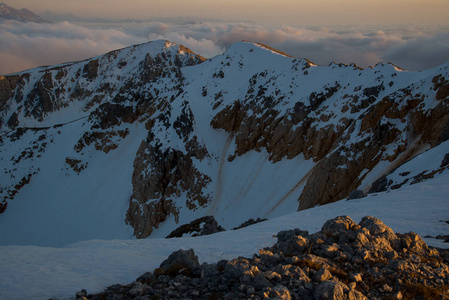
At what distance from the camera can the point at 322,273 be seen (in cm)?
755

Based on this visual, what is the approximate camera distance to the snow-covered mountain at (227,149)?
45.4 m

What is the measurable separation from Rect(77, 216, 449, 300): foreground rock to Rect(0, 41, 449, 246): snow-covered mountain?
21651 mm

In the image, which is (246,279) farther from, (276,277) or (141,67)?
(141,67)

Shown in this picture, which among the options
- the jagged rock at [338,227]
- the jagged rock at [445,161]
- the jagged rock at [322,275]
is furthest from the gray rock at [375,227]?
the jagged rock at [445,161]

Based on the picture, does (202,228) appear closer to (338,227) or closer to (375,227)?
(338,227)

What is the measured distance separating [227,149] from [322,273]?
68.7m

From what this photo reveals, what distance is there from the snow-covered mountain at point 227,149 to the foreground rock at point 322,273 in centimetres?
2165

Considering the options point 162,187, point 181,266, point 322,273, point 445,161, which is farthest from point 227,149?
point 322,273

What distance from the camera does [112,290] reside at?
357 inches

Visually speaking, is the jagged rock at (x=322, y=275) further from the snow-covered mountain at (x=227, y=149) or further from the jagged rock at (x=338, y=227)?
the snow-covered mountain at (x=227, y=149)

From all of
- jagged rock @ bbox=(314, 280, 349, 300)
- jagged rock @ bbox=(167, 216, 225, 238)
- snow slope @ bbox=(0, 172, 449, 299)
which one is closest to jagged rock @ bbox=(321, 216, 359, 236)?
jagged rock @ bbox=(314, 280, 349, 300)

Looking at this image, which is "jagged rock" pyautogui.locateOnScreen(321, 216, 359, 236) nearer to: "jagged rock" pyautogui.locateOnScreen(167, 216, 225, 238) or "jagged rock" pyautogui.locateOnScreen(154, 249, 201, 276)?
"jagged rock" pyautogui.locateOnScreen(154, 249, 201, 276)

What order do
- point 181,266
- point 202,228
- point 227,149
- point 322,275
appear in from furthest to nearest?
1. point 227,149
2. point 202,228
3. point 181,266
4. point 322,275

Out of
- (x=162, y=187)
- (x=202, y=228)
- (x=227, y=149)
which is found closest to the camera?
(x=202, y=228)
